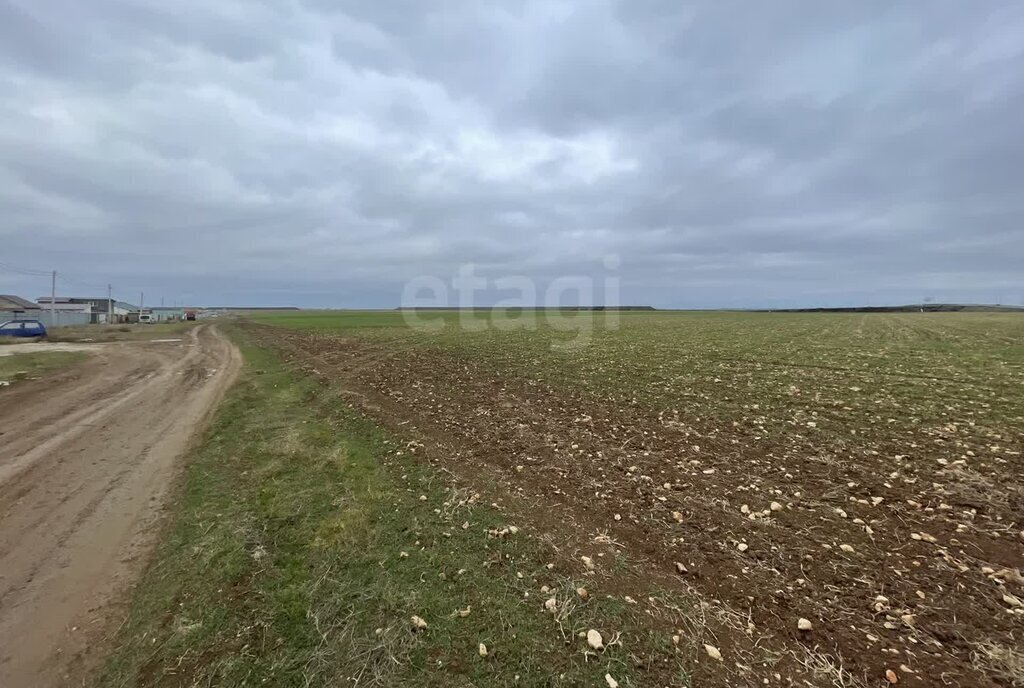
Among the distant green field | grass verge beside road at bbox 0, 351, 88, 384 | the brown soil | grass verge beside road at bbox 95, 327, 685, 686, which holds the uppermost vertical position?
the distant green field

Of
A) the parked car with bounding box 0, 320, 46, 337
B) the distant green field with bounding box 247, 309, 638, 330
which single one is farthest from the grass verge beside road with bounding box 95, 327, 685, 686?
the distant green field with bounding box 247, 309, 638, 330

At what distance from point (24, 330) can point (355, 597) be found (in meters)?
60.1

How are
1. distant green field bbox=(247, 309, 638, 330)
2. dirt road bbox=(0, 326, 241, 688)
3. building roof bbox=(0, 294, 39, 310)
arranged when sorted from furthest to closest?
building roof bbox=(0, 294, 39, 310)
distant green field bbox=(247, 309, 638, 330)
dirt road bbox=(0, 326, 241, 688)

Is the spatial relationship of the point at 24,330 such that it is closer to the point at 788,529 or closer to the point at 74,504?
the point at 74,504

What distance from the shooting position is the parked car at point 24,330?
43.8 m

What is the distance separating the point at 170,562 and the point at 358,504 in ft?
7.85

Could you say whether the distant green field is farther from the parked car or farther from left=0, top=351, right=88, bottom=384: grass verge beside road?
left=0, top=351, right=88, bottom=384: grass verge beside road

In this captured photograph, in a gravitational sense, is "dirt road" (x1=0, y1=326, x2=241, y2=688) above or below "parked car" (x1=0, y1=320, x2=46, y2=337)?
below

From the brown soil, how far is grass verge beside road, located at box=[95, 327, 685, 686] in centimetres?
74

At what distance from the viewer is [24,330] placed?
43.7m

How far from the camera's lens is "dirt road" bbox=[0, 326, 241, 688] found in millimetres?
4547

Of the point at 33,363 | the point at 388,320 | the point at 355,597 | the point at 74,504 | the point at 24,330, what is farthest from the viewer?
the point at 388,320

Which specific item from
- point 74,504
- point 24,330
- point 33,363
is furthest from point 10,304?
point 74,504

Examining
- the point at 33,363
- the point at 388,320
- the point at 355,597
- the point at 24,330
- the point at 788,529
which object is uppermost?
the point at 388,320
